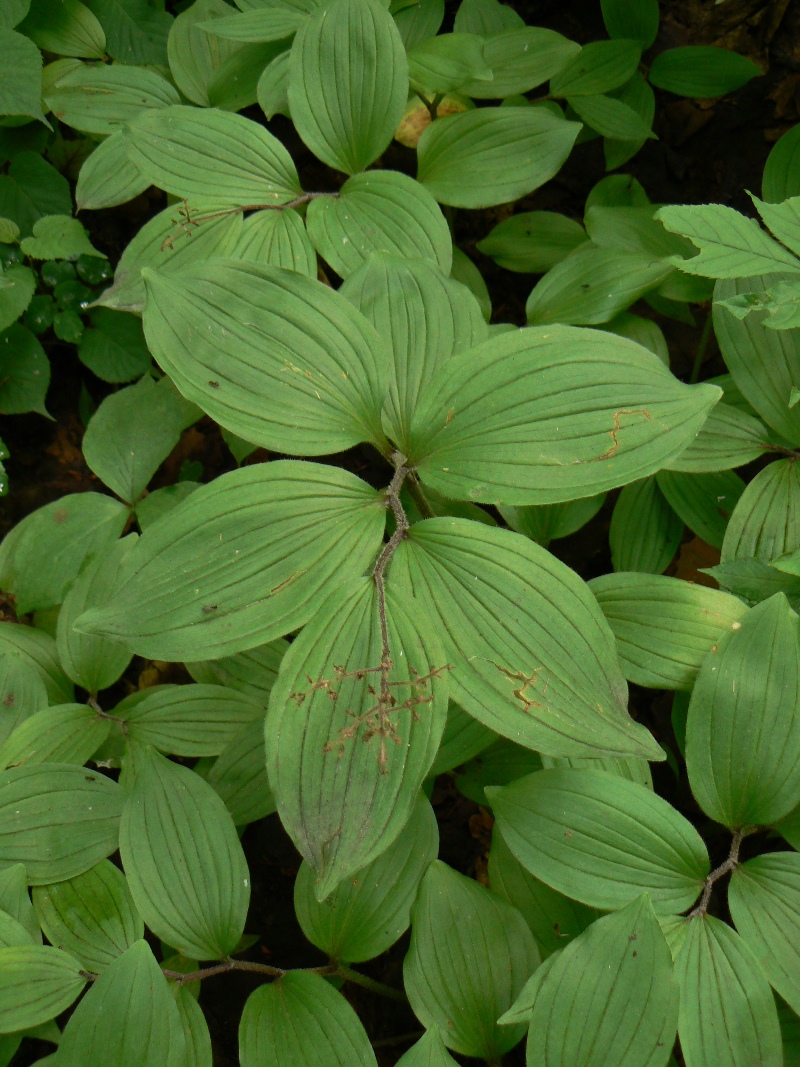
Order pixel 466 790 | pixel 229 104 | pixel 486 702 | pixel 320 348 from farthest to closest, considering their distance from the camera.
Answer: pixel 229 104, pixel 466 790, pixel 320 348, pixel 486 702

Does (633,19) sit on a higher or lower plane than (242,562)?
higher

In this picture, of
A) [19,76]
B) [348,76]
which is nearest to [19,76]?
[19,76]

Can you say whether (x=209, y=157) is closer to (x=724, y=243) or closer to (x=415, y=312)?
(x=415, y=312)

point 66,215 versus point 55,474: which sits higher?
point 66,215

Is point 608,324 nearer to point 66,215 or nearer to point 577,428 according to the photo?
point 577,428

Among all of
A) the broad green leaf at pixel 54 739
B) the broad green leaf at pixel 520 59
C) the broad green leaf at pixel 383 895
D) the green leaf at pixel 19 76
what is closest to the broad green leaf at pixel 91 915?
the broad green leaf at pixel 54 739

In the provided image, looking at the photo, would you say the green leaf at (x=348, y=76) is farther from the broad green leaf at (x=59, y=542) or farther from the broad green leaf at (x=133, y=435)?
the broad green leaf at (x=59, y=542)

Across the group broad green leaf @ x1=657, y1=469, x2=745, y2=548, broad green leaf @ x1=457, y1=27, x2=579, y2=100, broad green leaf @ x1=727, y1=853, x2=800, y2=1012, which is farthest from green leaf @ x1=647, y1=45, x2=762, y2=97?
broad green leaf @ x1=727, y1=853, x2=800, y2=1012

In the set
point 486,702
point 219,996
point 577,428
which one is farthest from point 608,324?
point 219,996
